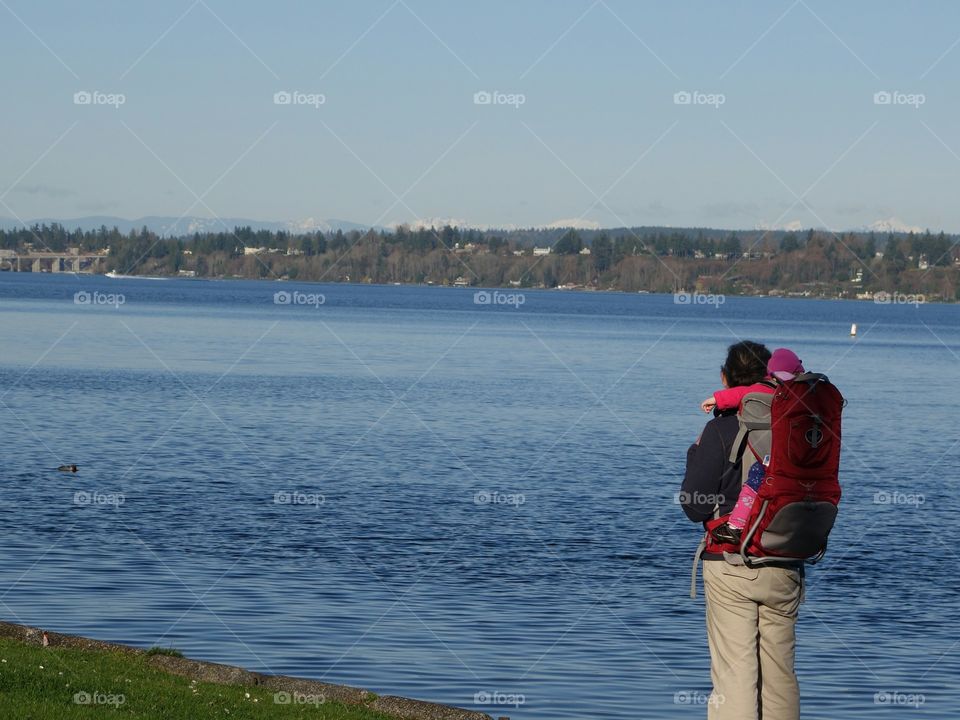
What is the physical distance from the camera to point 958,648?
1809cm

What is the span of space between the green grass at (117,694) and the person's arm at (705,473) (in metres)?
3.35

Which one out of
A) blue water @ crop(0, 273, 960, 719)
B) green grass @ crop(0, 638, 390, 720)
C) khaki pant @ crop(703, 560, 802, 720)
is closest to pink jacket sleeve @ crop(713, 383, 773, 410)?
khaki pant @ crop(703, 560, 802, 720)

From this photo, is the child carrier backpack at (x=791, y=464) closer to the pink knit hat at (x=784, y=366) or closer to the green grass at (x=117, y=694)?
the pink knit hat at (x=784, y=366)

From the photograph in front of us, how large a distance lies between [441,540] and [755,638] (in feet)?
52.6

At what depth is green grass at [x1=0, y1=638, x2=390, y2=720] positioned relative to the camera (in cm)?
970

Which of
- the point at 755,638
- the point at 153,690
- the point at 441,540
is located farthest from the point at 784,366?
the point at 441,540

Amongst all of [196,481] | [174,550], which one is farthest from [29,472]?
[174,550]

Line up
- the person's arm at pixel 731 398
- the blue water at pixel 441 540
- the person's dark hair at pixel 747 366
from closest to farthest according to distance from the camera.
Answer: the person's arm at pixel 731 398 → the person's dark hair at pixel 747 366 → the blue water at pixel 441 540

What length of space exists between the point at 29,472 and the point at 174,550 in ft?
35.2

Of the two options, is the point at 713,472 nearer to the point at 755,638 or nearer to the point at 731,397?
the point at 731,397

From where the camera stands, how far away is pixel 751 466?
8578 mm

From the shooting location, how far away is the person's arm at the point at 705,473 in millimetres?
8594

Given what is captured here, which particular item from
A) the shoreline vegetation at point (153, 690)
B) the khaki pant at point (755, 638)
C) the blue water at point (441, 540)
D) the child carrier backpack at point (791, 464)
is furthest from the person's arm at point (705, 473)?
the blue water at point (441, 540)

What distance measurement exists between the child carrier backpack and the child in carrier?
0.18 feet
